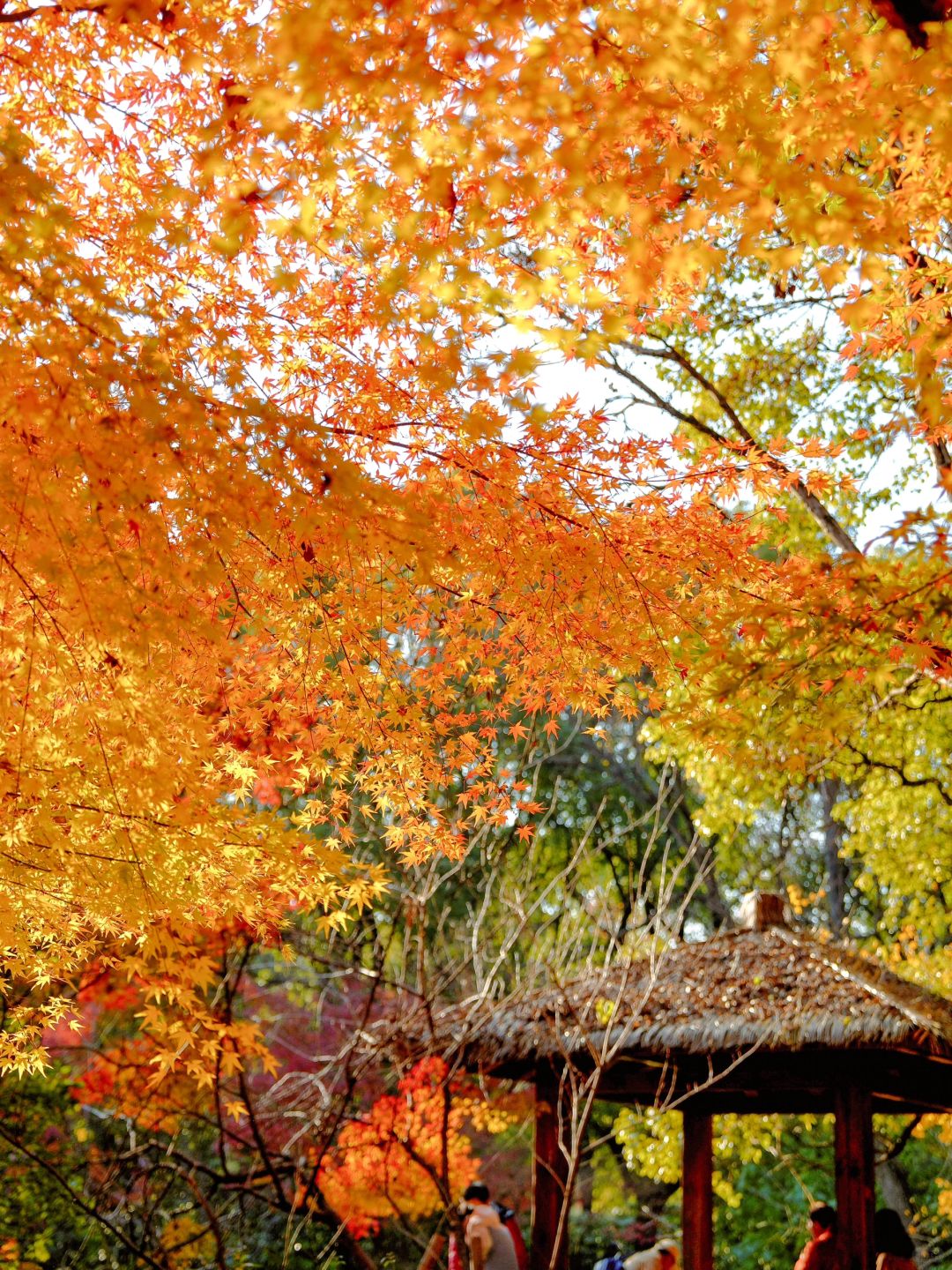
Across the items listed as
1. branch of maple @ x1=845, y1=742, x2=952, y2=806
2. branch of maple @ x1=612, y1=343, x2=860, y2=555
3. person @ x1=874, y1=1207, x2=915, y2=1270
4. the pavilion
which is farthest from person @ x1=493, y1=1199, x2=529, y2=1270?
branch of maple @ x1=612, y1=343, x2=860, y2=555

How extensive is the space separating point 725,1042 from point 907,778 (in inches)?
133

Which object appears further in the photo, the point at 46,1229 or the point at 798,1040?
the point at 46,1229

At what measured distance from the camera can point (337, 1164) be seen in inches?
374

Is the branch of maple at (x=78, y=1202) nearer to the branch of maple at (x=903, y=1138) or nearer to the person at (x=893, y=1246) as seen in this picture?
the person at (x=893, y=1246)

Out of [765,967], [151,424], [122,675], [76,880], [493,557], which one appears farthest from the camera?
[765,967]

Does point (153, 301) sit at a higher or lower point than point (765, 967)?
higher

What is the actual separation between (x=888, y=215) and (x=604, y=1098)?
8142mm

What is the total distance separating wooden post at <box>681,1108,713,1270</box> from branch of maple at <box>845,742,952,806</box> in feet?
9.56

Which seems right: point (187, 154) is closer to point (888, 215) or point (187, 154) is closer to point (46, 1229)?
point (888, 215)

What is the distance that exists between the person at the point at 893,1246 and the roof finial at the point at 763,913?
2.06 metres

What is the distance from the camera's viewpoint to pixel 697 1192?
7.96 metres

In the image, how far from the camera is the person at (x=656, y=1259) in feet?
25.9

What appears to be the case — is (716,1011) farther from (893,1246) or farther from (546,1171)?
(546,1171)

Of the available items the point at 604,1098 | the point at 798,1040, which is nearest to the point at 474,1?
the point at 798,1040
